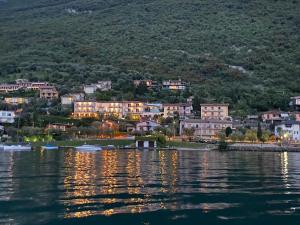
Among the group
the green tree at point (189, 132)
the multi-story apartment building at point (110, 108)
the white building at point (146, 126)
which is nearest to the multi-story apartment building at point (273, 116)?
the green tree at point (189, 132)

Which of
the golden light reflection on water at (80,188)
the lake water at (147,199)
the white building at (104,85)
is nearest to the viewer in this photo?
the lake water at (147,199)

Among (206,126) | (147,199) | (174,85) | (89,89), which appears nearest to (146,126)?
(206,126)

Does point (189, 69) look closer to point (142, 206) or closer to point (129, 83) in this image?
point (129, 83)

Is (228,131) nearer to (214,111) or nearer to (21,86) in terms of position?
(214,111)

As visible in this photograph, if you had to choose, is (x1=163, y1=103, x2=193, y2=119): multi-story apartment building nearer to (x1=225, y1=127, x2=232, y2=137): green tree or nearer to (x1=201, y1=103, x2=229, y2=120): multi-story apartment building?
(x1=201, y1=103, x2=229, y2=120): multi-story apartment building

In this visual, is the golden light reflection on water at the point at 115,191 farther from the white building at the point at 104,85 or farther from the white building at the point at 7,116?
the white building at the point at 104,85

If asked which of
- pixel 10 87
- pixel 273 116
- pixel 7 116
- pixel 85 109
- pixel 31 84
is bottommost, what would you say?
pixel 7 116
